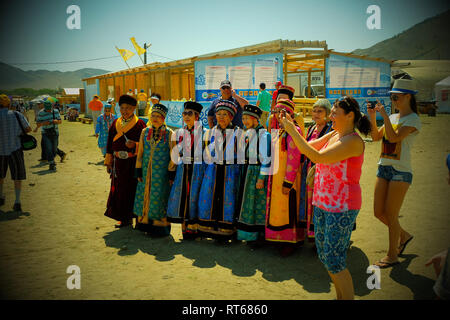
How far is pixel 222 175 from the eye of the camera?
4172mm

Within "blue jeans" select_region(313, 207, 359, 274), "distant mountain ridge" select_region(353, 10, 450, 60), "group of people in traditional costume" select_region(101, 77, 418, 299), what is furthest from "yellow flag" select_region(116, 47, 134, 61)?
"distant mountain ridge" select_region(353, 10, 450, 60)

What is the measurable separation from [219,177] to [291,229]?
112 centimetres

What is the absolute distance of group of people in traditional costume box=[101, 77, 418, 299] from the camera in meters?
3.81

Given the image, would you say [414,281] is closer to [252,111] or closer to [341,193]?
[341,193]

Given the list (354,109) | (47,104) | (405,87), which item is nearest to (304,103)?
(47,104)

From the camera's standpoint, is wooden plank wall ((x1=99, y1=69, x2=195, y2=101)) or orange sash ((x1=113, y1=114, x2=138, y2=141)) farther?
wooden plank wall ((x1=99, y1=69, x2=195, y2=101))

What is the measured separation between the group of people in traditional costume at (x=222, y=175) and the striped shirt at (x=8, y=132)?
206 centimetres

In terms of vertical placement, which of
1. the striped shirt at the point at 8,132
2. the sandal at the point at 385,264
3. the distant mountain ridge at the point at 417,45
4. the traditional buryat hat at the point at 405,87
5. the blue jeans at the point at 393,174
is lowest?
the sandal at the point at 385,264

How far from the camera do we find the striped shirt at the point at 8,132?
18.0ft

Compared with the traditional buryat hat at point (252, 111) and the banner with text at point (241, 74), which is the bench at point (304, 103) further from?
the traditional buryat hat at point (252, 111)

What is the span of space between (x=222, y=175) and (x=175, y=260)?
→ 121 centimetres

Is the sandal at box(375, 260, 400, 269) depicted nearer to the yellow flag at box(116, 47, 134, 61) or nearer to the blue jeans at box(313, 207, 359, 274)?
the blue jeans at box(313, 207, 359, 274)

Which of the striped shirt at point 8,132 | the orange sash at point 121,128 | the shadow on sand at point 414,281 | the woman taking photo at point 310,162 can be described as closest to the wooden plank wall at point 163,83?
the striped shirt at point 8,132
